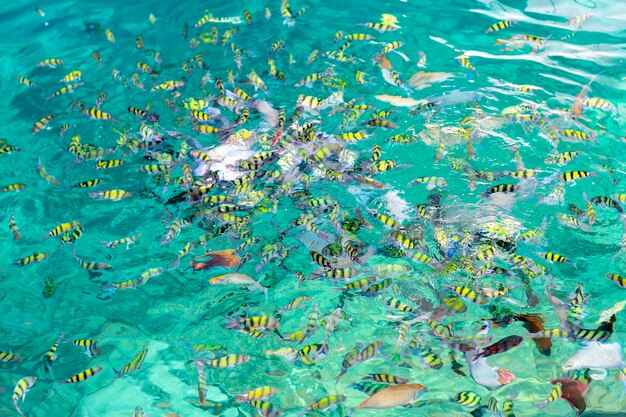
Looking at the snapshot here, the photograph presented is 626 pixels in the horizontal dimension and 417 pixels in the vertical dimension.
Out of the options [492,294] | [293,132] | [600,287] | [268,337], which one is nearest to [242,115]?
[293,132]

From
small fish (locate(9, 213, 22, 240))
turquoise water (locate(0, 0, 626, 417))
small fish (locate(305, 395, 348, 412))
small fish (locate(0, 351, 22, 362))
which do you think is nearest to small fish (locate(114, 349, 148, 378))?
turquoise water (locate(0, 0, 626, 417))

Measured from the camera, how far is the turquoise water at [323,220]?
4926 millimetres

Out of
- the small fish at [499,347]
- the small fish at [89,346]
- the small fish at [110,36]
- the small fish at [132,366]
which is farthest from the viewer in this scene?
the small fish at [110,36]

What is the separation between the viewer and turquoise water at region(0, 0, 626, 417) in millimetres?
4926

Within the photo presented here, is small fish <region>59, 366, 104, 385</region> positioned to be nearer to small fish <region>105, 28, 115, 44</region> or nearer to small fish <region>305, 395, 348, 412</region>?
small fish <region>305, 395, 348, 412</region>

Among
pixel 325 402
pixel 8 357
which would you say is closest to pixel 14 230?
pixel 8 357

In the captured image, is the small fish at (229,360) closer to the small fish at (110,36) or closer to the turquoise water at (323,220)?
the turquoise water at (323,220)

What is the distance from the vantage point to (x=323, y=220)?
5816 millimetres

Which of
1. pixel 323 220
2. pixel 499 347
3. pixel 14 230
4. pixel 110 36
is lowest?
pixel 499 347

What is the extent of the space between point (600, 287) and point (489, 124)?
2271 mm

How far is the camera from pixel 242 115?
6.62m

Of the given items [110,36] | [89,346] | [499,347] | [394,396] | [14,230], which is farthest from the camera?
[110,36]

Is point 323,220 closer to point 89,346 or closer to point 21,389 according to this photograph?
point 89,346

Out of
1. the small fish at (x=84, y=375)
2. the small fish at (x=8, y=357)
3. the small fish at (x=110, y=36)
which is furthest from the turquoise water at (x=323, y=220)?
the small fish at (x=110, y=36)
